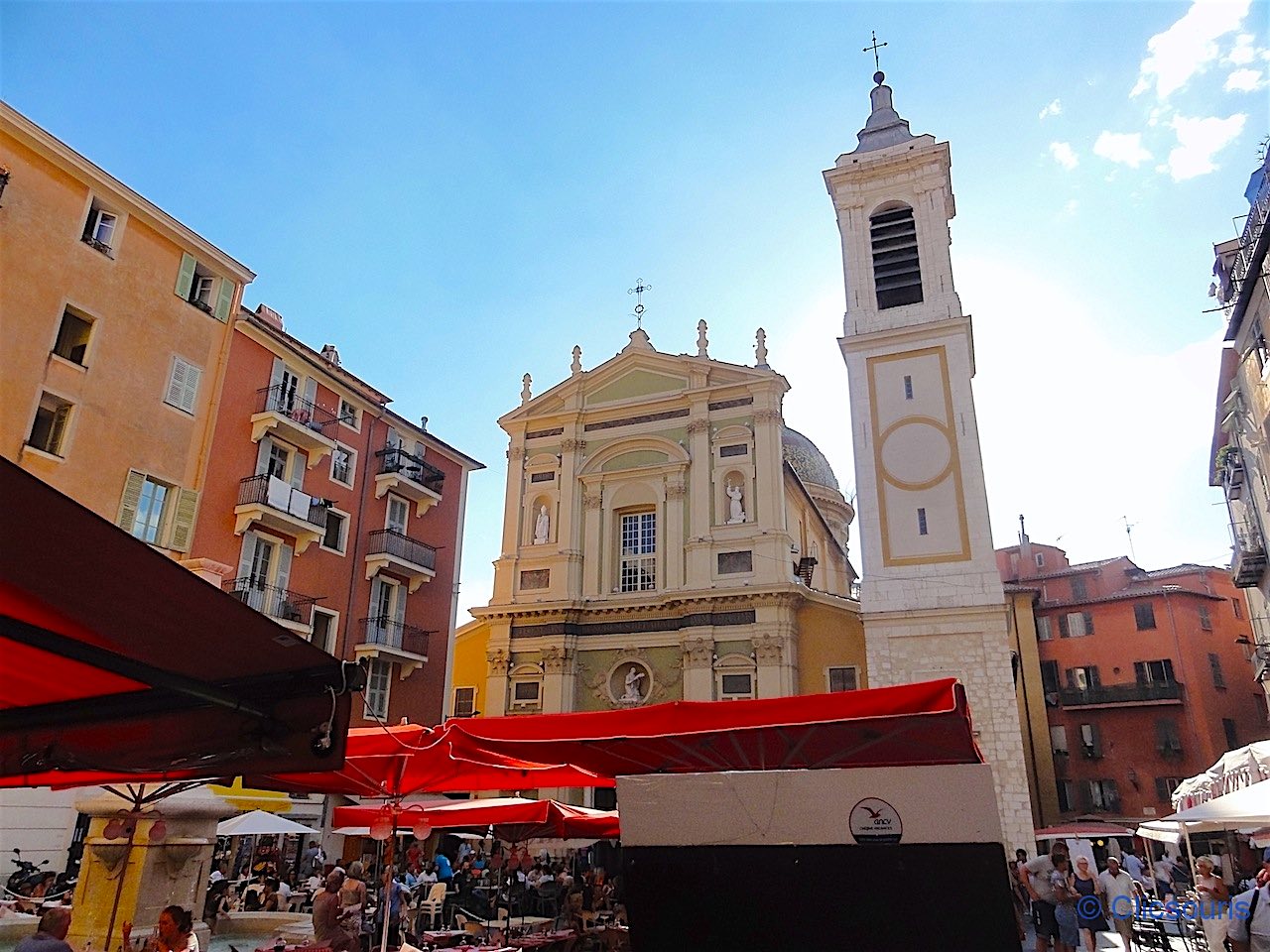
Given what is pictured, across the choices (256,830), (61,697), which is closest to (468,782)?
(61,697)

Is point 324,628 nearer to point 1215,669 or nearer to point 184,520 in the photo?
point 184,520

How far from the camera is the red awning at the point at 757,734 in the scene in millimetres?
5789

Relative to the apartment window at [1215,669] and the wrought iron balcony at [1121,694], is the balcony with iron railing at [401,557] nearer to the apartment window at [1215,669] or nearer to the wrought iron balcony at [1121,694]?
the wrought iron balcony at [1121,694]

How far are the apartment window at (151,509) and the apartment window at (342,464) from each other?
4378mm

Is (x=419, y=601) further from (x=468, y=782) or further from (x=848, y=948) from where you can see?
(x=848, y=948)

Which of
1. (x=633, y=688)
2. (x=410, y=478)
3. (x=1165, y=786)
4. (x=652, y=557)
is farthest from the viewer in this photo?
(x=1165, y=786)

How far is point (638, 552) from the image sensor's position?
84.6ft

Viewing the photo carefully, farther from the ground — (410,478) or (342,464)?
(410,478)

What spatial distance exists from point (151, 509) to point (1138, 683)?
1209 inches

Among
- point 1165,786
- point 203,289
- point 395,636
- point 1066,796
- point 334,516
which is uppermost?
point 203,289

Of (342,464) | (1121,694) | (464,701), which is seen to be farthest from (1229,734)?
(342,464)

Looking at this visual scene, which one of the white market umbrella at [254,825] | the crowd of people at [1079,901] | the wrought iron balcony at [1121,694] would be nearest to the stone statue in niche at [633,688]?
the white market umbrella at [254,825]

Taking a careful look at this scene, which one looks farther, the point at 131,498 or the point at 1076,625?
the point at 1076,625

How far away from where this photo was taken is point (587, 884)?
15078 millimetres
